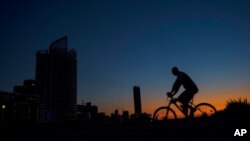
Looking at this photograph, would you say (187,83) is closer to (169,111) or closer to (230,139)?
(169,111)

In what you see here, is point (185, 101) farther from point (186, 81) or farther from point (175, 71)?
point (175, 71)

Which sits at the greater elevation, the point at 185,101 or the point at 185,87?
the point at 185,87

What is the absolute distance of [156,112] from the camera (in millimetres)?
13812

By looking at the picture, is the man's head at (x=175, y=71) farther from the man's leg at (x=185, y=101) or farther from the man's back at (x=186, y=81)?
the man's leg at (x=185, y=101)

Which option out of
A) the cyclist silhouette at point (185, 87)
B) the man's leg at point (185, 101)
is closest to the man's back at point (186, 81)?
the cyclist silhouette at point (185, 87)

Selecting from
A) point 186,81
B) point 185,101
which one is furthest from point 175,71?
point 185,101

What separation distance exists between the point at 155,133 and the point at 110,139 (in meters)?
1.16

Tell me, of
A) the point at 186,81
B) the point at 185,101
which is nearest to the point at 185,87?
the point at 186,81

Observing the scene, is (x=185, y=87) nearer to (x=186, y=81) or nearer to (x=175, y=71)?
(x=186, y=81)

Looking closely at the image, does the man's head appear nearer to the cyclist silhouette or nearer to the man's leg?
the cyclist silhouette

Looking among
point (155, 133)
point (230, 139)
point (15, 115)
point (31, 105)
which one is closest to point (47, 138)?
point (155, 133)

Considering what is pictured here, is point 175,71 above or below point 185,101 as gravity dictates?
above

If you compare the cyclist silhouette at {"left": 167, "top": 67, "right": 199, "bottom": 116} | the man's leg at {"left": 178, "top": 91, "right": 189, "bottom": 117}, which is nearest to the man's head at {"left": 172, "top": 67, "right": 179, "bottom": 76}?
the cyclist silhouette at {"left": 167, "top": 67, "right": 199, "bottom": 116}

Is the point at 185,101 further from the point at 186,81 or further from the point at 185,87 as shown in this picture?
the point at 186,81
